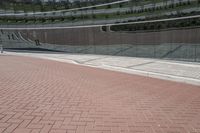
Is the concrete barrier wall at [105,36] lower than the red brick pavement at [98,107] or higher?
higher

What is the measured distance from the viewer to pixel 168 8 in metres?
41.1

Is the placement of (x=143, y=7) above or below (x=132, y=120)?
above

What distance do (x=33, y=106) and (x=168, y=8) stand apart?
128 ft

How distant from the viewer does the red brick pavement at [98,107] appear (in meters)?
4.75

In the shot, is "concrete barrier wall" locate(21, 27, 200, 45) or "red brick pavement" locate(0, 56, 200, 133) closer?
"red brick pavement" locate(0, 56, 200, 133)

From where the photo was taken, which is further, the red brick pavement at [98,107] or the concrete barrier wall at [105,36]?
the concrete barrier wall at [105,36]

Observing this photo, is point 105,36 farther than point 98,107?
Yes

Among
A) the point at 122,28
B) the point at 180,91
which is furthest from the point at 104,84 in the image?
the point at 122,28

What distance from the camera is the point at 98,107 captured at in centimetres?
603

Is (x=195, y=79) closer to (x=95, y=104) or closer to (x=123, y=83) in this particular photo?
(x=123, y=83)

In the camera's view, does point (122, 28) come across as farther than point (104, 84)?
Yes

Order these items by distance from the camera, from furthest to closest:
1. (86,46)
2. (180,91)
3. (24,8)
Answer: (24,8)
(86,46)
(180,91)

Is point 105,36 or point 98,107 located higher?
point 105,36

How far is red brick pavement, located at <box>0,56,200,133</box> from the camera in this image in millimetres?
4750
